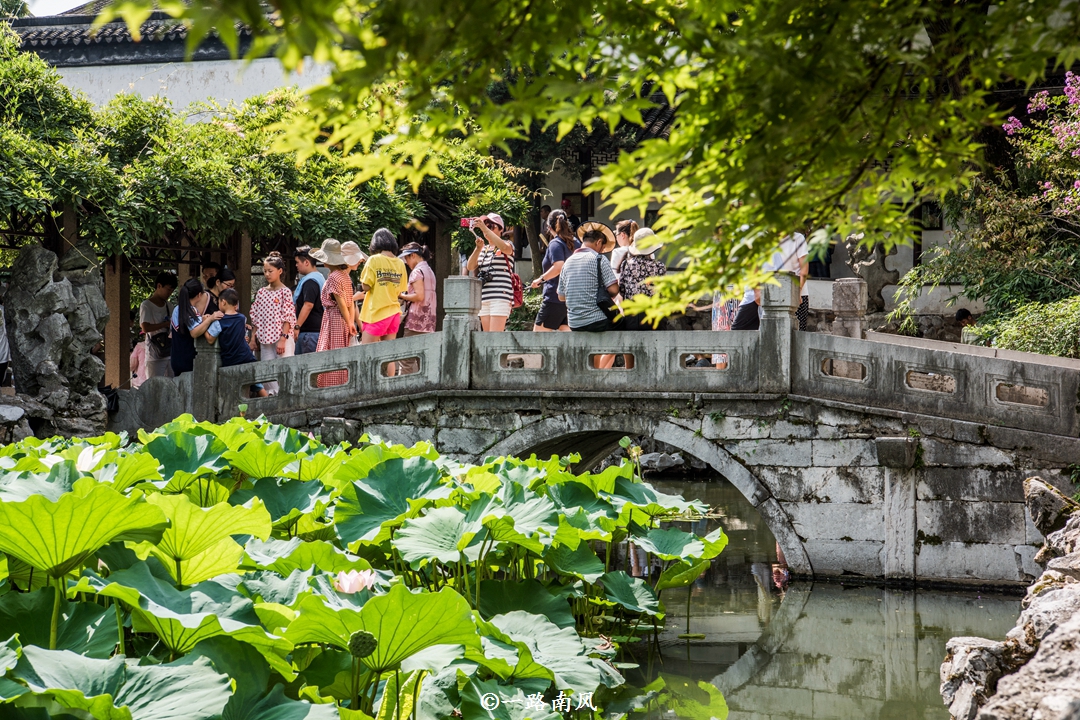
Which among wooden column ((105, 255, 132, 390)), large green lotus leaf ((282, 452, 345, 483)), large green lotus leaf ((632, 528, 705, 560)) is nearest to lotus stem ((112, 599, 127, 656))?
large green lotus leaf ((282, 452, 345, 483))

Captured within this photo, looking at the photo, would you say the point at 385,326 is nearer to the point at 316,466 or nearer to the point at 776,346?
the point at 776,346

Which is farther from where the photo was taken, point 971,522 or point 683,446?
point 683,446

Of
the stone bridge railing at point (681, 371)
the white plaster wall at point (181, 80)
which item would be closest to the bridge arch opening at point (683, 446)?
the stone bridge railing at point (681, 371)

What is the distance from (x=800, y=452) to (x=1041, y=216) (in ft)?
11.6

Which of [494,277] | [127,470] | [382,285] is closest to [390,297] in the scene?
[382,285]

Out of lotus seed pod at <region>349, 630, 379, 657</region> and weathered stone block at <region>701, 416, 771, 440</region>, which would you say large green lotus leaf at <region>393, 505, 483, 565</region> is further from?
weathered stone block at <region>701, 416, 771, 440</region>

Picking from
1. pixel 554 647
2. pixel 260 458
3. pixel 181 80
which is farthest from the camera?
pixel 181 80

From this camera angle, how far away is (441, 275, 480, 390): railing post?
8.49 metres

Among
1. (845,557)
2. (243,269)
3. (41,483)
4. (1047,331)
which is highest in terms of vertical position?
(243,269)

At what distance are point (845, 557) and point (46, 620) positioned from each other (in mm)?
6520

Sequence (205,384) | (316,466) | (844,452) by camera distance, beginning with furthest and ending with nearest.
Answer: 1. (205,384)
2. (844,452)
3. (316,466)

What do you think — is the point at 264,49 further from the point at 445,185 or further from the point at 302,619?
the point at 445,185

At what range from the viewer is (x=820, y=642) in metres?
6.94

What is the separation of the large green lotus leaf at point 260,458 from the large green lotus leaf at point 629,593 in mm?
1632
